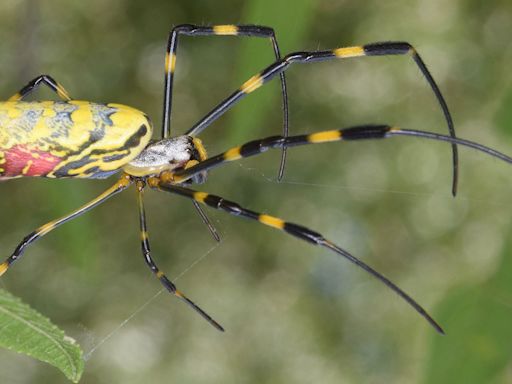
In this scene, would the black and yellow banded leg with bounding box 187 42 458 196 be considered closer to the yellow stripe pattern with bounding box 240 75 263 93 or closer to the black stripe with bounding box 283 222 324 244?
the yellow stripe pattern with bounding box 240 75 263 93

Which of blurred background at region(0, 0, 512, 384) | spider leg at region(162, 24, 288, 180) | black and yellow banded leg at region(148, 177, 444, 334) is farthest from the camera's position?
blurred background at region(0, 0, 512, 384)

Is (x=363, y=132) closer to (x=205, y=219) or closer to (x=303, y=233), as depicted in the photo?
(x=303, y=233)

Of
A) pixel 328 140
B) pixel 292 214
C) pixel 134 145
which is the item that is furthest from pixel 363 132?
pixel 292 214

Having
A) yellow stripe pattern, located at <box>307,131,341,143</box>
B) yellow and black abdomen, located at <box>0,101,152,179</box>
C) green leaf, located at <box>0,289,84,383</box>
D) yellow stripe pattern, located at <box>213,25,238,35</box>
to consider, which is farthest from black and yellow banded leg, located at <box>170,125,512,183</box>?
green leaf, located at <box>0,289,84,383</box>

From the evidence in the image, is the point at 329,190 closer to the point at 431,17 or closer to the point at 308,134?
the point at 431,17

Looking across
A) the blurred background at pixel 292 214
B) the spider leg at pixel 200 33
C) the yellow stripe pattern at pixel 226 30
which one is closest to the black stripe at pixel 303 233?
the spider leg at pixel 200 33

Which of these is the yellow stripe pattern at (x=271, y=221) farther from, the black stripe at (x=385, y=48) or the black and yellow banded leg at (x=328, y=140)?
the black stripe at (x=385, y=48)
